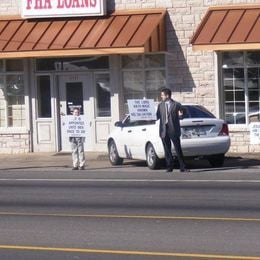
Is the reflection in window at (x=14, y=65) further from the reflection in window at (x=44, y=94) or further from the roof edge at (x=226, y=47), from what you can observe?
the roof edge at (x=226, y=47)

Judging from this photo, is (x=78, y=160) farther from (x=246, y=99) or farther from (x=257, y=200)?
(x=257, y=200)

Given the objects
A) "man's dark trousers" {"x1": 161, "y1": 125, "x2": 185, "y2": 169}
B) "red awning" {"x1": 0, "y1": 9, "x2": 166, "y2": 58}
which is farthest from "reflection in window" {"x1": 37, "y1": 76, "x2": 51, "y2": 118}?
"man's dark trousers" {"x1": 161, "y1": 125, "x2": 185, "y2": 169}

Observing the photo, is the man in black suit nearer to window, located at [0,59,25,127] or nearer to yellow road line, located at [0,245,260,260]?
window, located at [0,59,25,127]

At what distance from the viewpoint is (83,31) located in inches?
966

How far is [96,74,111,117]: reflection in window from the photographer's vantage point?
25156 mm

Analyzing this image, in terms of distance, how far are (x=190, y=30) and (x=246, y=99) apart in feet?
7.96

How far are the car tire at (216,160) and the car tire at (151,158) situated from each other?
1416mm

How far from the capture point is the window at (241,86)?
2367 cm

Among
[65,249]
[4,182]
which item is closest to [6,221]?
[65,249]

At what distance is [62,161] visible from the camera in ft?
76.8

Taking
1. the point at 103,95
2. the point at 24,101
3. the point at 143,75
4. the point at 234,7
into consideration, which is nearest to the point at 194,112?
the point at 234,7

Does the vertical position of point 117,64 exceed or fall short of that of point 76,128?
it exceeds it

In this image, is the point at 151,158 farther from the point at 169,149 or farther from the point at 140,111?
the point at 140,111

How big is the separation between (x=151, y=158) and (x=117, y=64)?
17.9 feet
